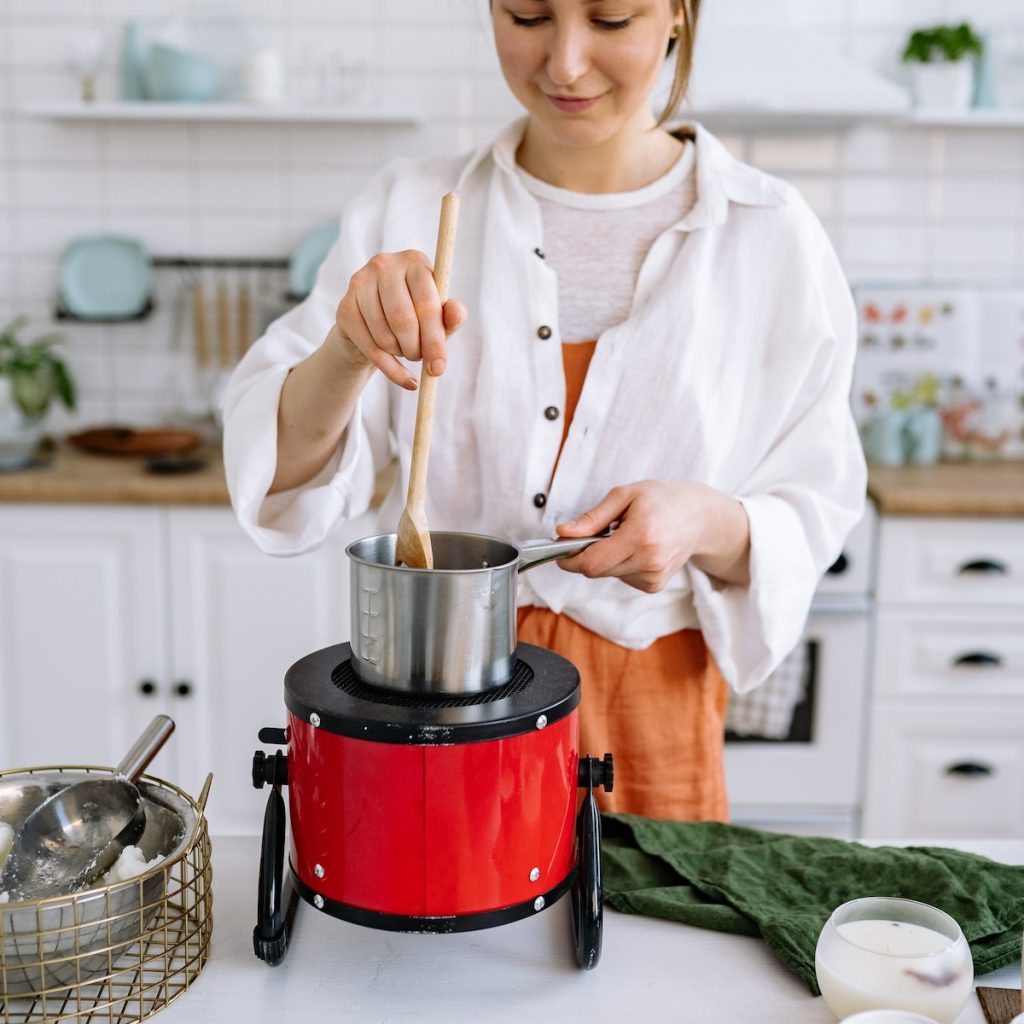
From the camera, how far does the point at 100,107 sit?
2.60 metres

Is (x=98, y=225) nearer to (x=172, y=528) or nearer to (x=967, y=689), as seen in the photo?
(x=172, y=528)

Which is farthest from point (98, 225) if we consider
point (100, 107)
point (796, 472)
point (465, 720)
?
Answer: point (465, 720)

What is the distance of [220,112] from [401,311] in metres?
1.86

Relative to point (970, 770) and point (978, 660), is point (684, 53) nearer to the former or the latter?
point (978, 660)

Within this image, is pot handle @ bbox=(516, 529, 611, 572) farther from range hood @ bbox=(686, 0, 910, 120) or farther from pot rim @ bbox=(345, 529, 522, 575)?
range hood @ bbox=(686, 0, 910, 120)

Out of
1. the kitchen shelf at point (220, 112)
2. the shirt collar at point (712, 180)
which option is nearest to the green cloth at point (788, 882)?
the shirt collar at point (712, 180)

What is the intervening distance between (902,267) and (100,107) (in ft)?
5.91

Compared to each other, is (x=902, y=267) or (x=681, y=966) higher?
(x=902, y=267)

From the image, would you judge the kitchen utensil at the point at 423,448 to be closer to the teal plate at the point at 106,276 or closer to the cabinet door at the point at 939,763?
the cabinet door at the point at 939,763

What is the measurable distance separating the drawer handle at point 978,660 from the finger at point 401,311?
5.90 ft

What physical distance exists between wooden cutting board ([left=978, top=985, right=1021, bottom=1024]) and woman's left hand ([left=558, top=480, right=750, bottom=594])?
421 millimetres

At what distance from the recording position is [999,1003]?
0.89 metres

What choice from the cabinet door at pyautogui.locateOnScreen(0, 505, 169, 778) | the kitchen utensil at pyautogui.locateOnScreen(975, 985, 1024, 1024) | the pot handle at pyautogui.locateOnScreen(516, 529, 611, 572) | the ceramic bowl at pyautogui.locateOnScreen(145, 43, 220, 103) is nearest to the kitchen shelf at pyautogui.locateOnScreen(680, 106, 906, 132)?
the ceramic bowl at pyautogui.locateOnScreen(145, 43, 220, 103)

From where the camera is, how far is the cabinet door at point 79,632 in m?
2.36
